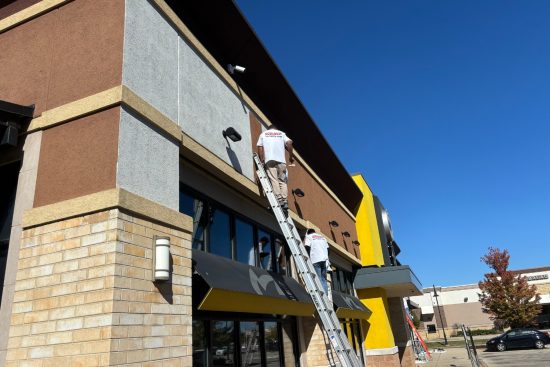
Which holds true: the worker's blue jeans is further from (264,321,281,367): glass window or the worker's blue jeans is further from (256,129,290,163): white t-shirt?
(256,129,290,163): white t-shirt

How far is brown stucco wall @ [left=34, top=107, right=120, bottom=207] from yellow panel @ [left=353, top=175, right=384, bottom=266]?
54.0 ft

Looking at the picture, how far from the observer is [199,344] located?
6414 mm

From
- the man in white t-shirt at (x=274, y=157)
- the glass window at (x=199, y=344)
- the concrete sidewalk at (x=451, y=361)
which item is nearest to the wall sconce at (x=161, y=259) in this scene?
the glass window at (x=199, y=344)

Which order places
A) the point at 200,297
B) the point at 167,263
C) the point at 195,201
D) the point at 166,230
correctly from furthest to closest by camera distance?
the point at 195,201
the point at 200,297
the point at 166,230
the point at 167,263

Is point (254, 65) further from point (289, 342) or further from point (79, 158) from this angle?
point (289, 342)

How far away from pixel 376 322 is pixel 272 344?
10.3m

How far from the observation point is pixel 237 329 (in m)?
7.55

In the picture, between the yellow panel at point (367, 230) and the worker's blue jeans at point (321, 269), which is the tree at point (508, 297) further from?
the worker's blue jeans at point (321, 269)

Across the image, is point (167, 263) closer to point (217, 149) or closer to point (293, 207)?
point (217, 149)

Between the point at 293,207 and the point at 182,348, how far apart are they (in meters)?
6.19

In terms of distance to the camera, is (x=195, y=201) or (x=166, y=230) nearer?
(x=166, y=230)

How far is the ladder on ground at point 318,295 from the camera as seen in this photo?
19.6 feet

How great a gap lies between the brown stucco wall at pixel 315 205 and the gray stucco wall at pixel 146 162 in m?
3.55

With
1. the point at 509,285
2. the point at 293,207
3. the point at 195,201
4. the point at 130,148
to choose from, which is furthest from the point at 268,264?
the point at 509,285
